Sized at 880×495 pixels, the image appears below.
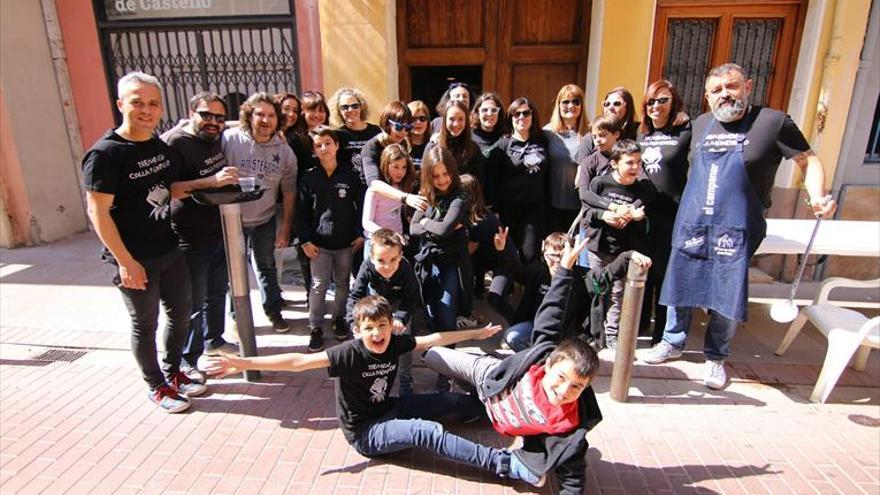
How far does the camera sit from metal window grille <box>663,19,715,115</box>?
19.2 feet

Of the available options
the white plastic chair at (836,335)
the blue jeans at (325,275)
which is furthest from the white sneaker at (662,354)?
the blue jeans at (325,275)

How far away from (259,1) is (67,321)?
4340 mm

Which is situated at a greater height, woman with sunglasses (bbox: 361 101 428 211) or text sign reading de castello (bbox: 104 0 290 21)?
text sign reading de castello (bbox: 104 0 290 21)

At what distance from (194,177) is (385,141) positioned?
1383mm

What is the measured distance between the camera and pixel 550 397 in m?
2.46

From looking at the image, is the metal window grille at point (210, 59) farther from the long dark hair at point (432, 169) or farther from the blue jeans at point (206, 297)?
the long dark hair at point (432, 169)

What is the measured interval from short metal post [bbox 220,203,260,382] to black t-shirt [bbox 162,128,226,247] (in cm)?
21

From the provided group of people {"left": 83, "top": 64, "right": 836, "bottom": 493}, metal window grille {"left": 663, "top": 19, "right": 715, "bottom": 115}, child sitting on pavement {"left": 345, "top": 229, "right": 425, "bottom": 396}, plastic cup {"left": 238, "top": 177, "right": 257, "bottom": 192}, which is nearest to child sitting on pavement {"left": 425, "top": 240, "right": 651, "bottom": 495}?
group of people {"left": 83, "top": 64, "right": 836, "bottom": 493}

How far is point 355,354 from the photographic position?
109 inches

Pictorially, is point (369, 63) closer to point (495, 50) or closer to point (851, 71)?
point (495, 50)

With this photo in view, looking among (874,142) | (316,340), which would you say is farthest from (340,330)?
(874,142)

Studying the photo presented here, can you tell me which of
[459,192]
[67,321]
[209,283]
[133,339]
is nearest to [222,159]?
[209,283]

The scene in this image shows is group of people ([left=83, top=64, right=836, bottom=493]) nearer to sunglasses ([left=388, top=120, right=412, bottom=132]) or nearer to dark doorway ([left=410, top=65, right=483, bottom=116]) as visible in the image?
sunglasses ([left=388, top=120, right=412, bottom=132])

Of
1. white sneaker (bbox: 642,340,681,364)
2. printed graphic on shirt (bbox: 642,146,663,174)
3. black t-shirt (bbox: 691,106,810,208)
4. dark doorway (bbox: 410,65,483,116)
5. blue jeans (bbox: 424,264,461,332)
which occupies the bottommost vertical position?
white sneaker (bbox: 642,340,681,364)
